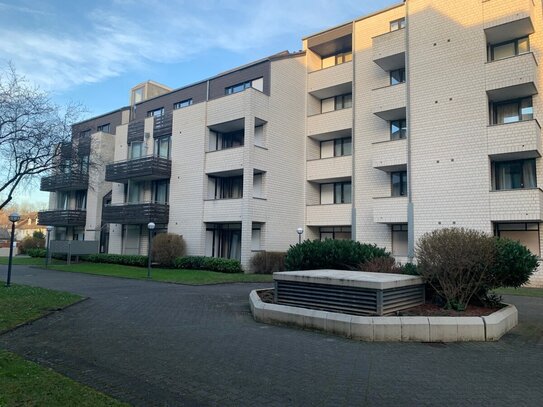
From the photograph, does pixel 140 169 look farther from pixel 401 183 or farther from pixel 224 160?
pixel 401 183

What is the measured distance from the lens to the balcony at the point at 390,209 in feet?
75.4

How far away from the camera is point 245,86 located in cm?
2798

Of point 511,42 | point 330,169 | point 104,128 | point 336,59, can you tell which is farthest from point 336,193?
point 104,128

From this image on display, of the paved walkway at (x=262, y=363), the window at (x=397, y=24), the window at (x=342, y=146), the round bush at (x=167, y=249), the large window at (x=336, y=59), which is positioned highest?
the window at (x=397, y=24)

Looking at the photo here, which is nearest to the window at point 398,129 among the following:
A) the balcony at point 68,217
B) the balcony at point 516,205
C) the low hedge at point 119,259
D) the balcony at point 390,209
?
the balcony at point 390,209

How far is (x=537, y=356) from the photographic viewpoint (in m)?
7.06

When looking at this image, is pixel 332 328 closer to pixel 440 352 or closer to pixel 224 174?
pixel 440 352

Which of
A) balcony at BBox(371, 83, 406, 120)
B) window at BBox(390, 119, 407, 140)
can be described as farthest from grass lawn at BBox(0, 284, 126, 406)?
window at BBox(390, 119, 407, 140)

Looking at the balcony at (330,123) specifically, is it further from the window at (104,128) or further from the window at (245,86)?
the window at (104,128)

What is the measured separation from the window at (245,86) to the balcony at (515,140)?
13.6 meters

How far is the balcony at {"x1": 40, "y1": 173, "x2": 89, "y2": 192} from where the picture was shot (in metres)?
34.6

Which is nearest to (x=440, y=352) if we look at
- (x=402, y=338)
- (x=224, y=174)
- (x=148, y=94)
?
(x=402, y=338)

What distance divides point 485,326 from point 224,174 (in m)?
21.1

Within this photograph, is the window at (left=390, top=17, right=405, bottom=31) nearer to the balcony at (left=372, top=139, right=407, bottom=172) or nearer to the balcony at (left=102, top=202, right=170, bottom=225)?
the balcony at (left=372, top=139, right=407, bottom=172)
